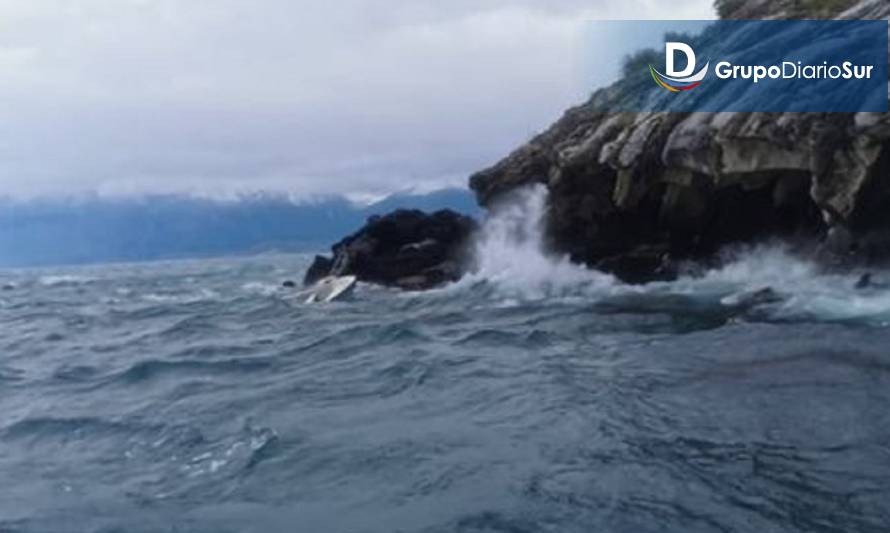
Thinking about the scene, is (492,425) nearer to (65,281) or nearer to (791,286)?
(791,286)

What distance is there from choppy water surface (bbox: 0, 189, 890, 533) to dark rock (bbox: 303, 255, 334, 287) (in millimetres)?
25590

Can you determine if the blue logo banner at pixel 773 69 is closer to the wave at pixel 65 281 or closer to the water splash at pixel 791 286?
the water splash at pixel 791 286

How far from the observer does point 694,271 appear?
3469 cm

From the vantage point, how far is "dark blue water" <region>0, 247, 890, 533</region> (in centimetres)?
1084

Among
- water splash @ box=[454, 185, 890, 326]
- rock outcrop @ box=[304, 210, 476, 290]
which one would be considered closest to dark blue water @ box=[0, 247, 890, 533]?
water splash @ box=[454, 185, 890, 326]

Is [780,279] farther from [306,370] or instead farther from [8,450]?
[8,450]

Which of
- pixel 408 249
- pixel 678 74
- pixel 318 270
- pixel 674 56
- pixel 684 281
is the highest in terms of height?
pixel 674 56

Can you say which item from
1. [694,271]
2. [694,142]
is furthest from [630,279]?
[694,142]

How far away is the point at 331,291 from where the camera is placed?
44.0 metres

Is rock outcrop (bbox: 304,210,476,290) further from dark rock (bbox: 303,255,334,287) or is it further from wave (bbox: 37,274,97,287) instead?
wave (bbox: 37,274,97,287)

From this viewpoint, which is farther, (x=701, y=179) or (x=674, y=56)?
(x=674, y=56)

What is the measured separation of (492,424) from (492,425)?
86mm

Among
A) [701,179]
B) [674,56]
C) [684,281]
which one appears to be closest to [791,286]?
[684,281]

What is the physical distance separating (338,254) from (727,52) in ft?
91.1
